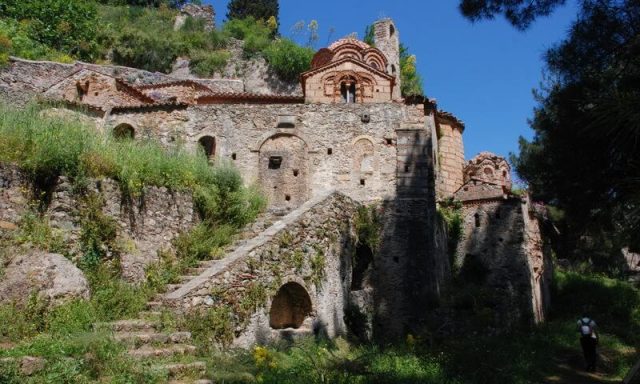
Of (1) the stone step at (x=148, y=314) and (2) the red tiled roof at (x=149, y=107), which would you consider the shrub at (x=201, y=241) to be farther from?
(2) the red tiled roof at (x=149, y=107)

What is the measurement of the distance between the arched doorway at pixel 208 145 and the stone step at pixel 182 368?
1060 cm

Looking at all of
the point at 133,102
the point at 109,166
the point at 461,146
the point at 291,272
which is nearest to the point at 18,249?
the point at 109,166

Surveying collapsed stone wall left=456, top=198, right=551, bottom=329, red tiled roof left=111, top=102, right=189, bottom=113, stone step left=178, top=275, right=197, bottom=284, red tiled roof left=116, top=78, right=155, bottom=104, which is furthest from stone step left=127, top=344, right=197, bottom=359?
red tiled roof left=116, top=78, right=155, bottom=104

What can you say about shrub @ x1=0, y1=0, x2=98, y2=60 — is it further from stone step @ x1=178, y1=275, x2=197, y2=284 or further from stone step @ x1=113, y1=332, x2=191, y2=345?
stone step @ x1=113, y1=332, x2=191, y2=345

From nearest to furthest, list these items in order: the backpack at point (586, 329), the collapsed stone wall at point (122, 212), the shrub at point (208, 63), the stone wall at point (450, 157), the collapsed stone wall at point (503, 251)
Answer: the collapsed stone wall at point (122, 212) < the backpack at point (586, 329) < the collapsed stone wall at point (503, 251) < the stone wall at point (450, 157) < the shrub at point (208, 63)

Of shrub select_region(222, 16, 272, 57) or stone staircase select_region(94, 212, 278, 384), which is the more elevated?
shrub select_region(222, 16, 272, 57)

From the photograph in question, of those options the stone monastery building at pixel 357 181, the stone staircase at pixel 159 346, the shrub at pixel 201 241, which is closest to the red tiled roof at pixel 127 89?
the stone monastery building at pixel 357 181

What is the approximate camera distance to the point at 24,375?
5.73 meters

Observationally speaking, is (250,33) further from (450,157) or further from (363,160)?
(363,160)

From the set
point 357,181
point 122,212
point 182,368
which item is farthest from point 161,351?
point 357,181

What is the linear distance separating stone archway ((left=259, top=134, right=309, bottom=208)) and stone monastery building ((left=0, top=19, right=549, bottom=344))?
30mm

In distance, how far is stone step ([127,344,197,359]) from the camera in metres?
6.93

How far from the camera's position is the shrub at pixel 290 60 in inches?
1387

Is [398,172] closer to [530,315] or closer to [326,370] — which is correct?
[530,315]
